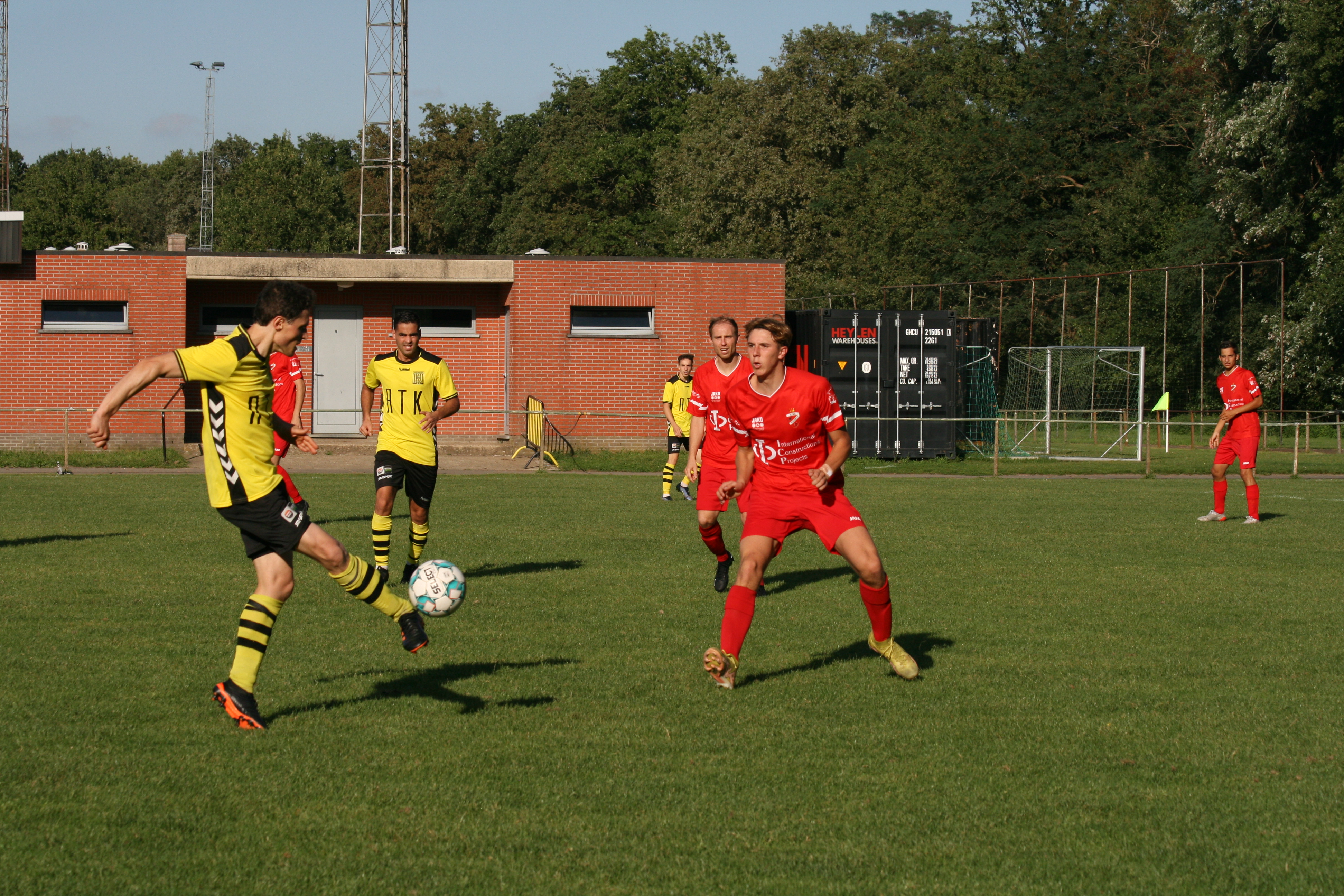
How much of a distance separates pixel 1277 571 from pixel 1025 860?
8.42m

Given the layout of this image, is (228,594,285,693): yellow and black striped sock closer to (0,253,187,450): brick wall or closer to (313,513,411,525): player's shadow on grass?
(313,513,411,525): player's shadow on grass

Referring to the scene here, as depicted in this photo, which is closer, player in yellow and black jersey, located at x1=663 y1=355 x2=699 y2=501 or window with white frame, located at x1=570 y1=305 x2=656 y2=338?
player in yellow and black jersey, located at x1=663 y1=355 x2=699 y2=501

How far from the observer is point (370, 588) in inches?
242

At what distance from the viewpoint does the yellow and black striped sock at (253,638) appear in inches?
226

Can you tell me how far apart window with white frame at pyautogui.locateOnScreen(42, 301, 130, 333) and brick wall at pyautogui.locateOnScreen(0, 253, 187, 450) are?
21 centimetres

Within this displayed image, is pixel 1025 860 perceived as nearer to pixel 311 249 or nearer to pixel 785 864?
pixel 785 864

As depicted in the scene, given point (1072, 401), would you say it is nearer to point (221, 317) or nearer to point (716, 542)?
point (221, 317)

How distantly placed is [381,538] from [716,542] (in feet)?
9.01

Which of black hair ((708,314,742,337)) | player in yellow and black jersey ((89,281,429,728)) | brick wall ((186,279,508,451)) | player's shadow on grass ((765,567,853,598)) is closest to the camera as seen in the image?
player in yellow and black jersey ((89,281,429,728))

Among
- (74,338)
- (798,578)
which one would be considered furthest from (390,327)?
(798,578)

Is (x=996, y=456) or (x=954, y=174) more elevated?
(x=954, y=174)

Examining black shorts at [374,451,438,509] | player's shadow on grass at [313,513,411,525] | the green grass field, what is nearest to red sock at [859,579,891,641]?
the green grass field

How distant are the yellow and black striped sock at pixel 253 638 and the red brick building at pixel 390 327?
21641 millimetres

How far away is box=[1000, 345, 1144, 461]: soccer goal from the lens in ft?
107
